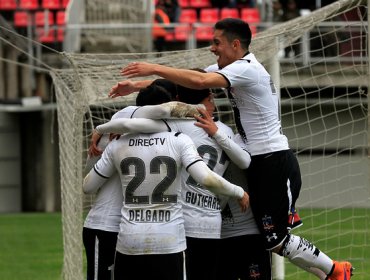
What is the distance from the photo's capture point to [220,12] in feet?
85.4

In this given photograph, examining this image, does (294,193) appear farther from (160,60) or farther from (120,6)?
(120,6)

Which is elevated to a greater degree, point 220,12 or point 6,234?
point 220,12

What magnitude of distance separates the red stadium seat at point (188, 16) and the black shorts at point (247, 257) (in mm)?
18630

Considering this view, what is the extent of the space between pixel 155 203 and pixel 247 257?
1.09m

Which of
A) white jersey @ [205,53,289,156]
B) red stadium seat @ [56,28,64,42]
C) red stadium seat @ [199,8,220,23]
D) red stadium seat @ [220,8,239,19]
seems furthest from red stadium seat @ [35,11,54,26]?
white jersey @ [205,53,289,156]

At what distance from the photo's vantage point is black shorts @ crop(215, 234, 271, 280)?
25.3 feet

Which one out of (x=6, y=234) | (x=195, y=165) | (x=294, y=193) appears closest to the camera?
(x=195, y=165)

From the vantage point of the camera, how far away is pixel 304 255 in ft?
26.1

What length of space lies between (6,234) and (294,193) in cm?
1156

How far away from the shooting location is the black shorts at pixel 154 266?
686 cm

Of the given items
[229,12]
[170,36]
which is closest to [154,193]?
[170,36]

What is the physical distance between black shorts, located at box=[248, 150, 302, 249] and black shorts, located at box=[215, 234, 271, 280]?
90 mm

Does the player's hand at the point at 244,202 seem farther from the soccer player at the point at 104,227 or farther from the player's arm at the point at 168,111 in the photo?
the soccer player at the point at 104,227

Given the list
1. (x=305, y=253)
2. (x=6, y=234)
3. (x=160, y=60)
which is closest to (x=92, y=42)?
(x=6, y=234)
